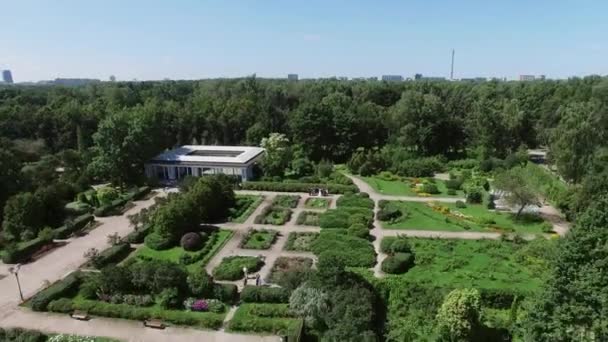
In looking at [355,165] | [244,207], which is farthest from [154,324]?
[355,165]

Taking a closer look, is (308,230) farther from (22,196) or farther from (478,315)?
(22,196)

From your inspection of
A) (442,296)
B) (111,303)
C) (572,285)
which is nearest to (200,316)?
(111,303)

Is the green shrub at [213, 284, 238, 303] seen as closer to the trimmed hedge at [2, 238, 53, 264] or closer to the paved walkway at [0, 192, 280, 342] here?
the paved walkway at [0, 192, 280, 342]

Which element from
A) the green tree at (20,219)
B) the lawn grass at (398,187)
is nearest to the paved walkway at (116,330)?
the green tree at (20,219)

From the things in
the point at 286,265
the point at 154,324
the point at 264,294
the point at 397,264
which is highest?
the point at 397,264

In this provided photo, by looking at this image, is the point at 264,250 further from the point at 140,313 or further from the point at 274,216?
the point at 140,313

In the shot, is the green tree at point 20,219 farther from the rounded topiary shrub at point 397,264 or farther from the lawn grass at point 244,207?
the rounded topiary shrub at point 397,264
